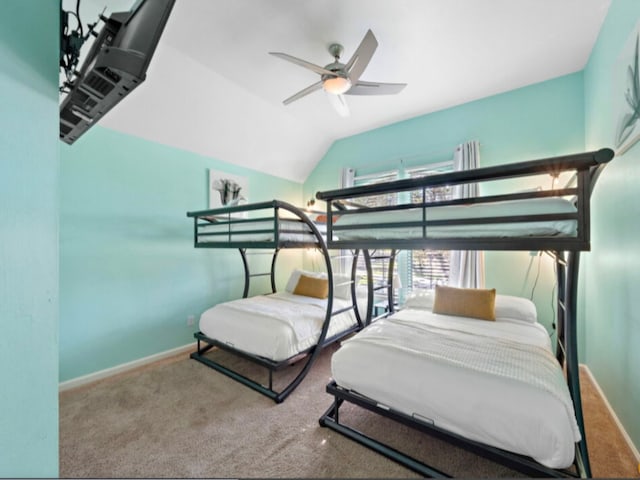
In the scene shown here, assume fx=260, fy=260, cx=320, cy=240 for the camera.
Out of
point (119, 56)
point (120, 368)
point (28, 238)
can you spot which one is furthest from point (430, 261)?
point (120, 368)

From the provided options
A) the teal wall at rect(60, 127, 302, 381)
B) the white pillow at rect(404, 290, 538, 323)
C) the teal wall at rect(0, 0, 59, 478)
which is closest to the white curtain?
the white pillow at rect(404, 290, 538, 323)

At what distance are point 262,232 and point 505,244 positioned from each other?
5.71ft

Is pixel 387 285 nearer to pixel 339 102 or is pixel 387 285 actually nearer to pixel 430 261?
pixel 430 261

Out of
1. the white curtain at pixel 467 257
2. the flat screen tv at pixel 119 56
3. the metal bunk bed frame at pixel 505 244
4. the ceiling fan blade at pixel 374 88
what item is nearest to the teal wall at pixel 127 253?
the flat screen tv at pixel 119 56

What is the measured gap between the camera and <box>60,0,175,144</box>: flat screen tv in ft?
3.08

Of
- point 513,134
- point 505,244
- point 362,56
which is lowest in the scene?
point 505,244

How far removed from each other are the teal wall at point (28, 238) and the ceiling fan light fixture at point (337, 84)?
5.47 feet

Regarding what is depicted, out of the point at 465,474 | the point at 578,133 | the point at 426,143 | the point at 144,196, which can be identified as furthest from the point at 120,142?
the point at 578,133

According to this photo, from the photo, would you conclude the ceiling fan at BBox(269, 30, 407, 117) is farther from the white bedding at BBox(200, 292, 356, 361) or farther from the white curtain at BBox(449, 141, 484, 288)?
the white bedding at BBox(200, 292, 356, 361)

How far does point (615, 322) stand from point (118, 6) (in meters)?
4.10

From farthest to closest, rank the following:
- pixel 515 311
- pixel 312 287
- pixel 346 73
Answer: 1. pixel 312 287
2. pixel 515 311
3. pixel 346 73

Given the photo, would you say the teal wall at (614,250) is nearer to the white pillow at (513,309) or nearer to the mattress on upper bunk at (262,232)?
the white pillow at (513,309)

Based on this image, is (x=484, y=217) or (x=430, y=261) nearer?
(x=484, y=217)

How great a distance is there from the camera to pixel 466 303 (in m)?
2.38
